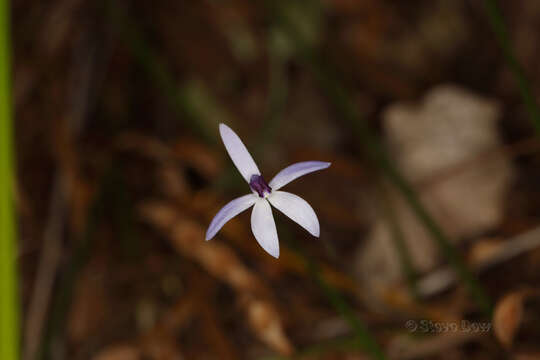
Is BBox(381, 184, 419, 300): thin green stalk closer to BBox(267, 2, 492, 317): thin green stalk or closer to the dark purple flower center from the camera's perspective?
BBox(267, 2, 492, 317): thin green stalk

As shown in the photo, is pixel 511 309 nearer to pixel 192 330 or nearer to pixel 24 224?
pixel 192 330

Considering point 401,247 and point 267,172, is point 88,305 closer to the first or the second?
point 267,172

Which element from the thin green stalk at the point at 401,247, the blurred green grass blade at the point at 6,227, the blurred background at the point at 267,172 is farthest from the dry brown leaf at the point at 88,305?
the thin green stalk at the point at 401,247

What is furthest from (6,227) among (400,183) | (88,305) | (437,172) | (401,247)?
(437,172)

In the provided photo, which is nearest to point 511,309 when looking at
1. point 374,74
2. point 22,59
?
point 374,74

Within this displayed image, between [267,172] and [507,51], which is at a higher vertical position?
[267,172]

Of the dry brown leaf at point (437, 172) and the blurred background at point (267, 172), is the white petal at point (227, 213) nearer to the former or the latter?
the blurred background at point (267, 172)

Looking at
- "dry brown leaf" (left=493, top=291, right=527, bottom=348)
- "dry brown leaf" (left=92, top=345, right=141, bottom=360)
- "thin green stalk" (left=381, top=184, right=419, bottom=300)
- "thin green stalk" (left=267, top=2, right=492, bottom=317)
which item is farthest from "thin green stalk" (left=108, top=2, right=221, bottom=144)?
"dry brown leaf" (left=493, top=291, right=527, bottom=348)
